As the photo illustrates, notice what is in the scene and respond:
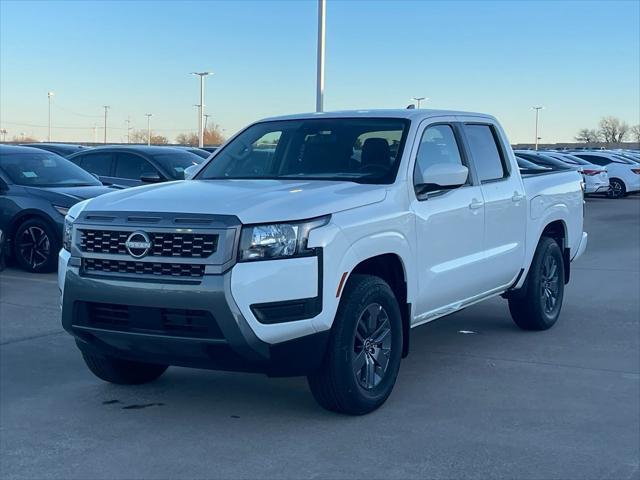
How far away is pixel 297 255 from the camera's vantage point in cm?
474

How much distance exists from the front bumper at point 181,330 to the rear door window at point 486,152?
2.66 m

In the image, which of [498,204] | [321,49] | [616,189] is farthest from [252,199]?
[616,189]

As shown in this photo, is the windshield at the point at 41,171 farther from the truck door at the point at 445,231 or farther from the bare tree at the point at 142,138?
the bare tree at the point at 142,138

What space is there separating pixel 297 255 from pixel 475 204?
2.22m

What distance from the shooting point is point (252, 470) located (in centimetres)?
446

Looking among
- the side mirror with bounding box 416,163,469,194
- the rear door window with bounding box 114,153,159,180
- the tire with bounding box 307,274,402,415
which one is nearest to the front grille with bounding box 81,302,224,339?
the tire with bounding box 307,274,402,415

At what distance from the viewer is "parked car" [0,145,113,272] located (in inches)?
427

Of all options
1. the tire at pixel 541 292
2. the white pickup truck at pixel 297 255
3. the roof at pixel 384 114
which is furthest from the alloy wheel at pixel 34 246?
the tire at pixel 541 292

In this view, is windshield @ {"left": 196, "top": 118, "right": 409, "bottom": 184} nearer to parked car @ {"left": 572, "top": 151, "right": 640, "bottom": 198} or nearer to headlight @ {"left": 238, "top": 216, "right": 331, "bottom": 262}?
headlight @ {"left": 238, "top": 216, "right": 331, "bottom": 262}

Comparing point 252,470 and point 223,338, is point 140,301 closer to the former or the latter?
point 223,338

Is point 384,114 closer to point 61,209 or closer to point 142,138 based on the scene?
point 61,209

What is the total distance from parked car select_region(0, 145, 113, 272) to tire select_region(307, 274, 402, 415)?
642 centimetres

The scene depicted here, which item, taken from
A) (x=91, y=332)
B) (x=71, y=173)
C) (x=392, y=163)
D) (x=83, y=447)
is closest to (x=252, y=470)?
(x=83, y=447)

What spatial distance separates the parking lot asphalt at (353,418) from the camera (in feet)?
14.9
